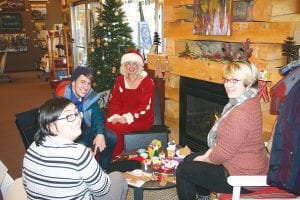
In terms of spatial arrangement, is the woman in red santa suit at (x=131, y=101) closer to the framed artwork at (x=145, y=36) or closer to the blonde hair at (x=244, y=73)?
the blonde hair at (x=244, y=73)

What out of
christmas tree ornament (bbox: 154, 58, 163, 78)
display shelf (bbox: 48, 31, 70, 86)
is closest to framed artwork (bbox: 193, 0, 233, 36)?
christmas tree ornament (bbox: 154, 58, 163, 78)

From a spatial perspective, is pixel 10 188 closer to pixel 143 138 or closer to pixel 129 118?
pixel 143 138

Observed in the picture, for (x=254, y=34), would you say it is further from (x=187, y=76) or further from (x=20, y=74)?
(x=20, y=74)

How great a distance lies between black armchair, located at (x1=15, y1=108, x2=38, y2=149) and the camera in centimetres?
222

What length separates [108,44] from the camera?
4.71 m

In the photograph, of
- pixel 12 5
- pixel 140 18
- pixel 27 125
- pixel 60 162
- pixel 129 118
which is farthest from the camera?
pixel 12 5

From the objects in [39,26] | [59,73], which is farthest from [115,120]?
[39,26]

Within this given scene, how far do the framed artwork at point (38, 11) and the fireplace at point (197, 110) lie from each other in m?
8.98

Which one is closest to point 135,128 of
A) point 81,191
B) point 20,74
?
point 81,191

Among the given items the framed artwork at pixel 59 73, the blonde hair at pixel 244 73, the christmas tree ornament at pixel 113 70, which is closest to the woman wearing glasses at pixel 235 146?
the blonde hair at pixel 244 73

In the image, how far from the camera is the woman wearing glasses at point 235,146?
1851 millimetres

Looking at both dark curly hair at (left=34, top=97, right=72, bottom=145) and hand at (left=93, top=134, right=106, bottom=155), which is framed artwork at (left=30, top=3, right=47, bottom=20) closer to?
hand at (left=93, top=134, right=106, bottom=155)

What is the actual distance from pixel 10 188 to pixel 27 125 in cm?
48

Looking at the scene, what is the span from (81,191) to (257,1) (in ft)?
6.31
